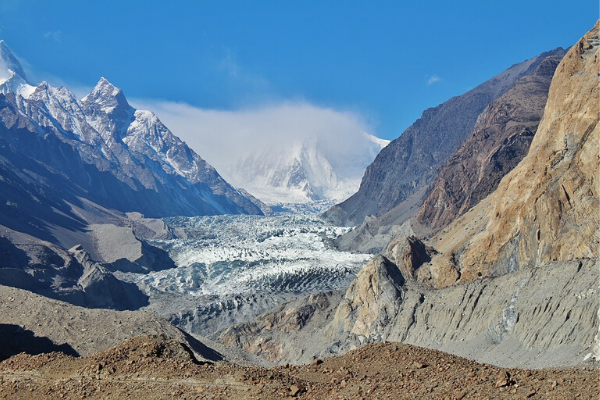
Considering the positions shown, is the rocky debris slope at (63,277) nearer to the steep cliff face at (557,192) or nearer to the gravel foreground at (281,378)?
the steep cliff face at (557,192)

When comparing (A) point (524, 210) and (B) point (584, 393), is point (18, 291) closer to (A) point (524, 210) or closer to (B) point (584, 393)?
(B) point (584, 393)

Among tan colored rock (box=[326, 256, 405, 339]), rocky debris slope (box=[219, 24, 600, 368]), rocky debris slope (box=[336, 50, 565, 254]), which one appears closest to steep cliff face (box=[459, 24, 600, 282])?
rocky debris slope (box=[219, 24, 600, 368])

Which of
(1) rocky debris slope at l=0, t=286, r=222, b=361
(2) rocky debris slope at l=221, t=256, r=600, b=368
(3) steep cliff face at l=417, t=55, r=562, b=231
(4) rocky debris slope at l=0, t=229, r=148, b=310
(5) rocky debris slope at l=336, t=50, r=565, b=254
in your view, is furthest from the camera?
(5) rocky debris slope at l=336, t=50, r=565, b=254

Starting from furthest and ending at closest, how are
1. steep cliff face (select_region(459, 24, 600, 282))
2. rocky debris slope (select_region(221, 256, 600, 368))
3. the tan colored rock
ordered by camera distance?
the tan colored rock, steep cliff face (select_region(459, 24, 600, 282)), rocky debris slope (select_region(221, 256, 600, 368))

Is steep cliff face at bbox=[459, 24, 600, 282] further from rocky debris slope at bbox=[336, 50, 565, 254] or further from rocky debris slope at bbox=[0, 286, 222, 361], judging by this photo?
rocky debris slope at bbox=[336, 50, 565, 254]

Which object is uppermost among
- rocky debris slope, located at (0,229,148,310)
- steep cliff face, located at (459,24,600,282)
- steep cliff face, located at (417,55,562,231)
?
steep cliff face, located at (417,55,562,231)

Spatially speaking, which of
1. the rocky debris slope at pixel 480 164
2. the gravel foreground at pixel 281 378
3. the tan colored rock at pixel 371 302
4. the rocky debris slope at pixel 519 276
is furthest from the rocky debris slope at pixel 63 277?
the gravel foreground at pixel 281 378
